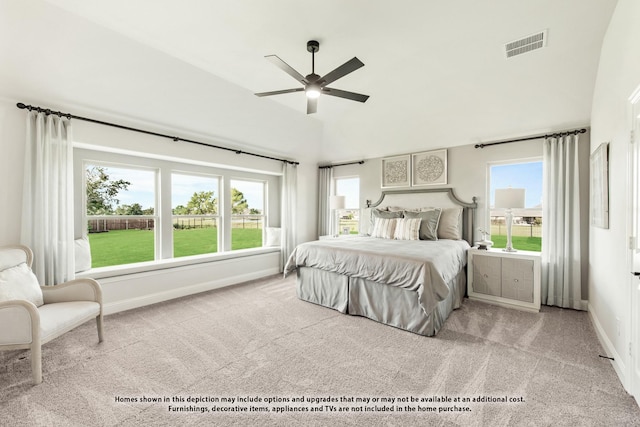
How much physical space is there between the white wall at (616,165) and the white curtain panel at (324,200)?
13.5 feet

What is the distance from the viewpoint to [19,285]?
221 cm

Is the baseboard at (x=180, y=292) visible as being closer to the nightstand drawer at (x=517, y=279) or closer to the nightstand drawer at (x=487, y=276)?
the nightstand drawer at (x=487, y=276)

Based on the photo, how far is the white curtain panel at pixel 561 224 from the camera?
3338mm

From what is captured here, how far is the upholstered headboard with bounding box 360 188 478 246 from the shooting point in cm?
420

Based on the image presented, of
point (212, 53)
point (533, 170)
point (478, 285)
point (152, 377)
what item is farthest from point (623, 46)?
point (152, 377)

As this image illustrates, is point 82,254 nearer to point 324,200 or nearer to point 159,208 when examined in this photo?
point 159,208

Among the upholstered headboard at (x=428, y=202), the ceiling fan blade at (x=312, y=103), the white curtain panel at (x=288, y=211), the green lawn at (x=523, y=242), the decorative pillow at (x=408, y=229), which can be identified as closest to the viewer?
the ceiling fan blade at (x=312, y=103)

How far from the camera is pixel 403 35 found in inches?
113

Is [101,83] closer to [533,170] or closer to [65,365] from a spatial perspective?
[65,365]

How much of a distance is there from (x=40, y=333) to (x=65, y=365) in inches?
16.3

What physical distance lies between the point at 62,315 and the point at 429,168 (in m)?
4.97

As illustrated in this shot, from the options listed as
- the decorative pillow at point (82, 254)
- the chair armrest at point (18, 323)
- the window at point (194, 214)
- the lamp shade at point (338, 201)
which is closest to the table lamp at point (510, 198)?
the lamp shade at point (338, 201)

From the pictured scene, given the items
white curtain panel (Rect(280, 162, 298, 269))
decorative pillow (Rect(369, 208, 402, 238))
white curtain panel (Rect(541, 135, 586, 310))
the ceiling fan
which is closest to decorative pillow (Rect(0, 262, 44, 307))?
the ceiling fan

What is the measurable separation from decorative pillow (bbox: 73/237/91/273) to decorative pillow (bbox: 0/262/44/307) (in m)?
0.73
